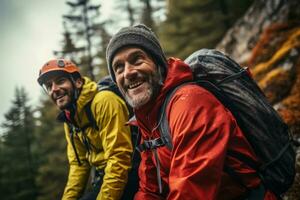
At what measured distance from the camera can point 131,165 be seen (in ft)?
16.4

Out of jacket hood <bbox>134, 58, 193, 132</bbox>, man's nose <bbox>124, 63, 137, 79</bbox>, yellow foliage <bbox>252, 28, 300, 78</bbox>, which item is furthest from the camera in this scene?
yellow foliage <bbox>252, 28, 300, 78</bbox>

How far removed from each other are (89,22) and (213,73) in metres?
30.8

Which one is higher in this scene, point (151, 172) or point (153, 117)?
point (153, 117)

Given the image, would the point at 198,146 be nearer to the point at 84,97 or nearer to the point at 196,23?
the point at 84,97

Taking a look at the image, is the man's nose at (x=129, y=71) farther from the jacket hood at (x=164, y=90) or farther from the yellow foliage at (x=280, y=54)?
the yellow foliage at (x=280, y=54)

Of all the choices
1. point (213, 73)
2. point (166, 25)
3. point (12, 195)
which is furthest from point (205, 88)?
point (12, 195)

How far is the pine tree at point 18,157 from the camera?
38938 millimetres

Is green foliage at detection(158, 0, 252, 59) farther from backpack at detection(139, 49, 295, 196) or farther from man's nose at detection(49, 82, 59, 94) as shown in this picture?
backpack at detection(139, 49, 295, 196)

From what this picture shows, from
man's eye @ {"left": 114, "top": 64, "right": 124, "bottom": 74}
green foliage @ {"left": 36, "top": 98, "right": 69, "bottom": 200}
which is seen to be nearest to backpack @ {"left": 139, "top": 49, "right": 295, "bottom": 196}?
man's eye @ {"left": 114, "top": 64, "right": 124, "bottom": 74}

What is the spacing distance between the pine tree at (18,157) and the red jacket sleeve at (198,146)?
128 ft

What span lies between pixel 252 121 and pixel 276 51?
9025 millimetres

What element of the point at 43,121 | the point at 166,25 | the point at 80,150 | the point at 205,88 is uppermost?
the point at 166,25

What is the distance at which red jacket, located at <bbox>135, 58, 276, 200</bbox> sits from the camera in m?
2.48

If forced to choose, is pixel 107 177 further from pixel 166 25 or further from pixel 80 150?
pixel 166 25
